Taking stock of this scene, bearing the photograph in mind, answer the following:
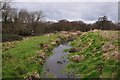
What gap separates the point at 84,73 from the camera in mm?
22297

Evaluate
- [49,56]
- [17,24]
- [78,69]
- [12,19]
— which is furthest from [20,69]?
[12,19]

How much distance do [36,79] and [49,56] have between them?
11542 millimetres

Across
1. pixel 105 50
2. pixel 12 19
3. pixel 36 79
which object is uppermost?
pixel 12 19

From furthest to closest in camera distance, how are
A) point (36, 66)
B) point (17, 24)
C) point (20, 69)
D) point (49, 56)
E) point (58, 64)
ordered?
point (17, 24) < point (49, 56) < point (58, 64) < point (36, 66) < point (20, 69)

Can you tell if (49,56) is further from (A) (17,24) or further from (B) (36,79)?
(A) (17,24)

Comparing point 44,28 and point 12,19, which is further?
point 44,28

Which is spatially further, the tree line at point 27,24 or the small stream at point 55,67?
the tree line at point 27,24

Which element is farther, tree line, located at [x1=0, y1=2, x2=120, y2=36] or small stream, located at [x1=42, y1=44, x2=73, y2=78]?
tree line, located at [x1=0, y1=2, x2=120, y2=36]

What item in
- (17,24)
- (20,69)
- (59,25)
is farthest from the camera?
(59,25)

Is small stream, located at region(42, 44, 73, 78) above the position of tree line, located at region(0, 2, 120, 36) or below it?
below

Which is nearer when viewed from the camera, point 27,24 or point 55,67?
point 55,67

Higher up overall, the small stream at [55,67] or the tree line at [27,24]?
the tree line at [27,24]

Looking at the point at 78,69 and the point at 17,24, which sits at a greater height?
the point at 17,24

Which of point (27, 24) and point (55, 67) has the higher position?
point (27, 24)
